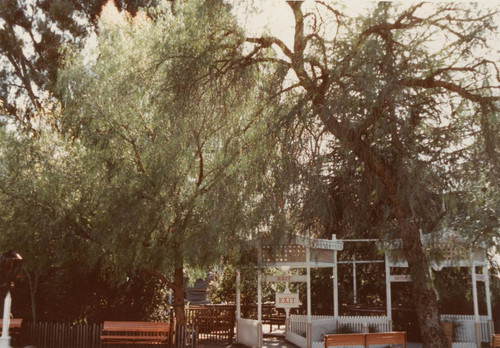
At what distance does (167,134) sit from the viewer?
39.3 ft

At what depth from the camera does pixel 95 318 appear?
17172 millimetres

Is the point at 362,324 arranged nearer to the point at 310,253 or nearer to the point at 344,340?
the point at 310,253

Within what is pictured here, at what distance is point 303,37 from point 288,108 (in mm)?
1364

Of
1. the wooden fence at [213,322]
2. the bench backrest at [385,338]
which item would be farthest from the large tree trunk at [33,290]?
the bench backrest at [385,338]

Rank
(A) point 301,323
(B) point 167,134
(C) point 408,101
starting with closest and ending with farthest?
1. (C) point 408,101
2. (B) point 167,134
3. (A) point 301,323

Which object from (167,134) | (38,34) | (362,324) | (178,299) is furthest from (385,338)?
(38,34)

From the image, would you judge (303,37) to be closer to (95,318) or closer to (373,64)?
(373,64)

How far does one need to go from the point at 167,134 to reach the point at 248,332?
7633 mm

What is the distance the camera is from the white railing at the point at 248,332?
15.9m

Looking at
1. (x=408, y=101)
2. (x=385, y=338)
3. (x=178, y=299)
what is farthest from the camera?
(x=178, y=299)

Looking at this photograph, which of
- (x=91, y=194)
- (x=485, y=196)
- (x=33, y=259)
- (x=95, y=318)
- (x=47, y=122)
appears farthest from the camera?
(x=95, y=318)

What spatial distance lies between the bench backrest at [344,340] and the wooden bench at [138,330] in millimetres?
5095

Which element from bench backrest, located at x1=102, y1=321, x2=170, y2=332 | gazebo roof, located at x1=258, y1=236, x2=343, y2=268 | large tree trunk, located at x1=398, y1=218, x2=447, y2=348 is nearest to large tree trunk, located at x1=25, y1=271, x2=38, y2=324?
bench backrest, located at x1=102, y1=321, x2=170, y2=332

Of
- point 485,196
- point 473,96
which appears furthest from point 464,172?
point 473,96
